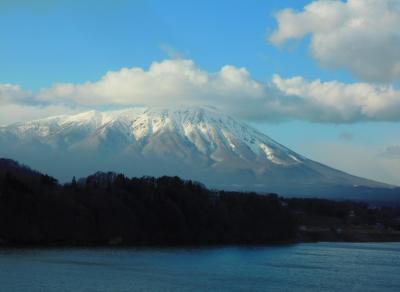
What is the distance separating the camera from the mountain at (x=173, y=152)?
159375 mm

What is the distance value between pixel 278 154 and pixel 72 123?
55.6 metres

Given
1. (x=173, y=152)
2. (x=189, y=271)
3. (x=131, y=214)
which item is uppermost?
(x=173, y=152)

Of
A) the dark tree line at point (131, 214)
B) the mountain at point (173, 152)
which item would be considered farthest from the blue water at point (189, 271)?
the mountain at point (173, 152)

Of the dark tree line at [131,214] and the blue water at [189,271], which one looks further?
the dark tree line at [131,214]

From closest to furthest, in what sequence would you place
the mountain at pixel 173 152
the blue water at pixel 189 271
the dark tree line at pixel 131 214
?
the blue water at pixel 189 271 < the dark tree line at pixel 131 214 < the mountain at pixel 173 152

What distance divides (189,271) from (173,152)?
132m

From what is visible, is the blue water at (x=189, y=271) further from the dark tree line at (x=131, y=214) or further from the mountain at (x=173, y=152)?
the mountain at (x=173, y=152)

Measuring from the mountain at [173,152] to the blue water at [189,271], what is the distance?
106911 mm

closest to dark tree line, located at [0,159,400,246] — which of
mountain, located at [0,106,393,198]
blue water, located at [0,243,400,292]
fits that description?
blue water, located at [0,243,400,292]

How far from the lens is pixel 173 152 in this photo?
16525 centimetres

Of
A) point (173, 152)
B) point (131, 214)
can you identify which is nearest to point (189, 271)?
point (131, 214)

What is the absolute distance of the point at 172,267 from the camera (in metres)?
35.0

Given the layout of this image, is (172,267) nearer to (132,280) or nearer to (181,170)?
(132,280)

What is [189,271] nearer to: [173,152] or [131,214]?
[131,214]
